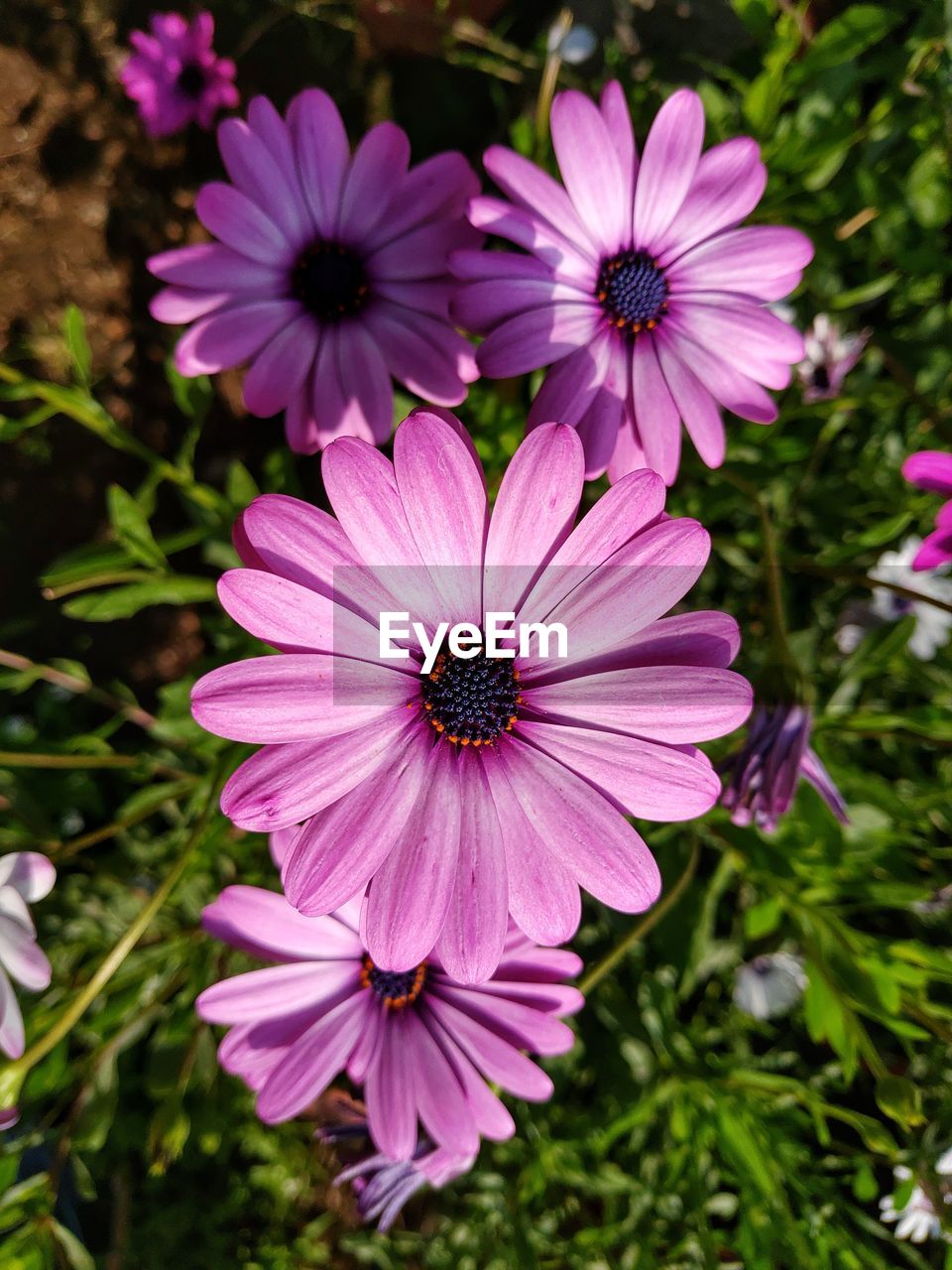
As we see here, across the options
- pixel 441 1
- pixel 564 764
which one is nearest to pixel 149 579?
pixel 564 764

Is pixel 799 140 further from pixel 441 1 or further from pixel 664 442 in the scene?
pixel 664 442

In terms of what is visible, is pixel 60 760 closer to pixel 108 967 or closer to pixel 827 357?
pixel 108 967

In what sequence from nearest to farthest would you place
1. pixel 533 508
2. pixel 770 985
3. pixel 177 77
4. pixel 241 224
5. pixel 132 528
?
1. pixel 533 508
2. pixel 241 224
3. pixel 132 528
4. pixel 770 985
5. pixel 177 77

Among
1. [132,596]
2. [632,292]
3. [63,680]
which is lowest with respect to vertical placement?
[63,680]

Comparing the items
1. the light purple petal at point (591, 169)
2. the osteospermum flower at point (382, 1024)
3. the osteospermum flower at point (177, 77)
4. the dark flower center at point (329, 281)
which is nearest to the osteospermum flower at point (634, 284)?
the light purple petal at point (591, 169)

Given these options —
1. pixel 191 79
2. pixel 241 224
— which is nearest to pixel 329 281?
pixel 241 224

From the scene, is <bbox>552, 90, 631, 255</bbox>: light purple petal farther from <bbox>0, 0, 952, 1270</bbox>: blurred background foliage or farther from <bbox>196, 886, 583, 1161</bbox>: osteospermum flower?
<bbox>196, 886, 583, 1161</bbox>: osteospermum flower
